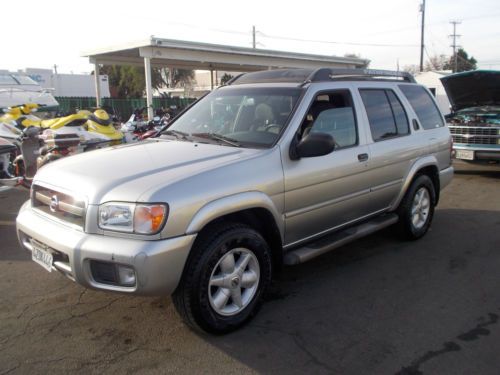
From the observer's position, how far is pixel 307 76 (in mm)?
4305

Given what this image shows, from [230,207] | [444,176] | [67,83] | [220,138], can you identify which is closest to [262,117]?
[220,138]

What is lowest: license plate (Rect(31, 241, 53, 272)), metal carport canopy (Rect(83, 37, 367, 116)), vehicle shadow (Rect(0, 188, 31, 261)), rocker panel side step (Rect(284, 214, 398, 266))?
vehicle shadow (Rect(0, 188, 31, 261))

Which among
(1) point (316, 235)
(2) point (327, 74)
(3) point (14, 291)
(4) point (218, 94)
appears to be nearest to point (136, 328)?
(3) point (14, 291)

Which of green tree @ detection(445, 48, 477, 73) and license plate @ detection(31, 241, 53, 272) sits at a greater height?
green tree @ detection(445, 48, 477, 73)

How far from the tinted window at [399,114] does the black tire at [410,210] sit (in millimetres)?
635

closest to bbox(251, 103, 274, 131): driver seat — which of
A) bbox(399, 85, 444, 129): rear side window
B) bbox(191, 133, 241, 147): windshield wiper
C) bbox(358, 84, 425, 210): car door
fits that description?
bbox(191, 133, 241, 147): windshield wiper

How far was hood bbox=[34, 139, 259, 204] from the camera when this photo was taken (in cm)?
302

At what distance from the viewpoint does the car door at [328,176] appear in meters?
3.81

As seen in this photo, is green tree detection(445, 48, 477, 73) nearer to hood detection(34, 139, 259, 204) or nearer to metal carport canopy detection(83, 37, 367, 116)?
metal carport canopy detection(83, 37, 367, 116)

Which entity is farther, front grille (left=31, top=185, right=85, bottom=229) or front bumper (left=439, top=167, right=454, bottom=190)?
front bumper (left=439, top=167, right=454, bottom=190)

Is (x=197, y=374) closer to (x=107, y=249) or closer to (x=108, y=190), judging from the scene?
(x=107, y=249)

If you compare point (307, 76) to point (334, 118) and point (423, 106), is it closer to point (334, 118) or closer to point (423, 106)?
point (334, 118)

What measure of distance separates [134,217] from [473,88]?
9.22 metres

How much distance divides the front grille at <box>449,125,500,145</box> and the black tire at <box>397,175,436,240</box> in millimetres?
4386
